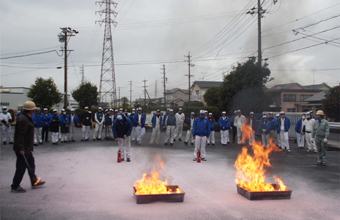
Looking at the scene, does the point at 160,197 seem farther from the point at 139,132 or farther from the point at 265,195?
the point at 139,132

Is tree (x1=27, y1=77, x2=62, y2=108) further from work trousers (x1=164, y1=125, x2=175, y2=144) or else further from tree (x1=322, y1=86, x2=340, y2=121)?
tree (x1=322, y1=86, x2=340, y2=121)

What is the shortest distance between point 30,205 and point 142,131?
32.9 ft

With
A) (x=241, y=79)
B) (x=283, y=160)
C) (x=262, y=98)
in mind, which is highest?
(x=241, y=79)

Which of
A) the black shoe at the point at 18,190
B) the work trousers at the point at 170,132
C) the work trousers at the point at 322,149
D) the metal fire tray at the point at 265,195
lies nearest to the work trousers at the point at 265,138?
the work trousers at the point at 322,149

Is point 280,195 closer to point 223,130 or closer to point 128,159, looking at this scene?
point 128,159

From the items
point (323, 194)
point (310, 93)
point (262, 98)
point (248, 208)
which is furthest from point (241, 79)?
point (310, 93)

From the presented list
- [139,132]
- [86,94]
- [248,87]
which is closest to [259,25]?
[248,87]

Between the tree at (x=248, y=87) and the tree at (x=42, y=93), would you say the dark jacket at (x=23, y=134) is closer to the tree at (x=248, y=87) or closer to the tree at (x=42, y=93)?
the tree at (x=248, y=87)

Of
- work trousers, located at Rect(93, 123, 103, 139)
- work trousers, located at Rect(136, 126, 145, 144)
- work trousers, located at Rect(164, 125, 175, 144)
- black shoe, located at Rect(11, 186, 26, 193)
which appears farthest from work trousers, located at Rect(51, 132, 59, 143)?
black shoe, located at Rect(11, 186, 26, 193)

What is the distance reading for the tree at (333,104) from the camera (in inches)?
1161

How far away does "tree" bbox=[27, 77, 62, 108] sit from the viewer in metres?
46.1

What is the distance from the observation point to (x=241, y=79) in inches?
891

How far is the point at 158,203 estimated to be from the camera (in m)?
5.49

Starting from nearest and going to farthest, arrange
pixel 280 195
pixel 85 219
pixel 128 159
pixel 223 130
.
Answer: pixel 85 219 < pixel 280 195 < pixel 128 159 < pixel 223 130
